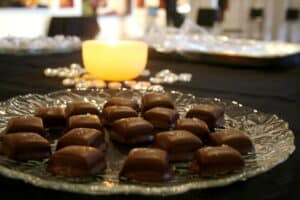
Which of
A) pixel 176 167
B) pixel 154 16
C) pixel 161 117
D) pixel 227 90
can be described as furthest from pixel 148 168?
pixel 154 16

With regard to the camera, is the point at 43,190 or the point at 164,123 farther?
the point at 164,123

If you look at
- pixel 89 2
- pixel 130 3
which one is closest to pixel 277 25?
pixel 130 3

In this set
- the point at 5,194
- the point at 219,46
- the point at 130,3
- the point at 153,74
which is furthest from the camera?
the point at 130,3

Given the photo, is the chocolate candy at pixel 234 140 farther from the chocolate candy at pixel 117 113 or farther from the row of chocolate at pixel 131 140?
the chocolate candy at pixel 117 113

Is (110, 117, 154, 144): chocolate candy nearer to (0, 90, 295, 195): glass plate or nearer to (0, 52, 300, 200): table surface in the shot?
(0, 90, 295, 195): glass plate

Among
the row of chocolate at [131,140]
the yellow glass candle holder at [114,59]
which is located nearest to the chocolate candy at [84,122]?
the row of chocolate at [131,140]

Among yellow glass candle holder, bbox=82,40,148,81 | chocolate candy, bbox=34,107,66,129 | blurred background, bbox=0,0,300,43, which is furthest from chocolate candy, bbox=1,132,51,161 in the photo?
blurred background, bbox=0,0,300,43

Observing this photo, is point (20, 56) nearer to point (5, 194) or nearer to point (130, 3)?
point (5, 194)
